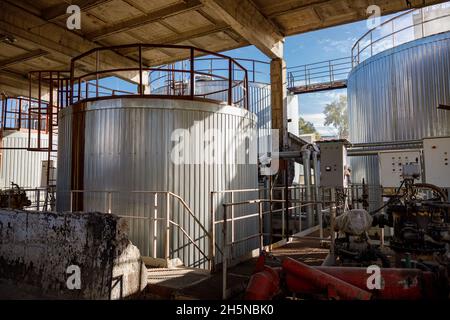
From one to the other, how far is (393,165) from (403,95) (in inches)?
187

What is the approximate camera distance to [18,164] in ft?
55.7

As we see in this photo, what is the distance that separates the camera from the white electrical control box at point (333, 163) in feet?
26.5

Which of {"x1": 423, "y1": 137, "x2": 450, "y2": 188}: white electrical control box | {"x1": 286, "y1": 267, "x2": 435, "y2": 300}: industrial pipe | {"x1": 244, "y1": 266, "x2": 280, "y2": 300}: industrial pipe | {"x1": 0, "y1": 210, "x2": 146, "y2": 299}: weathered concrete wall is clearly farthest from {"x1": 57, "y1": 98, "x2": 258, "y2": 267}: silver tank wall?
{"x1": 423, "y1": 137, "x2": 450, "y2": 188}: white electrical control box

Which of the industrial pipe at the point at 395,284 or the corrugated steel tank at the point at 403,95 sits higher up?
the corrugated steel tank at the point at 403,95

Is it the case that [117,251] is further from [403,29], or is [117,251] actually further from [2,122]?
[2,122]

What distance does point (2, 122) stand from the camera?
16484mm

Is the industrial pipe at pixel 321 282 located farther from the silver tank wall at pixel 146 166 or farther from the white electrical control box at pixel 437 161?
the white electrical control box at pixel 437 161

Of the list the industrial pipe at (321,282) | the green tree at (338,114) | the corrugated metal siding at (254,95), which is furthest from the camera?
the green tree at (338,114)

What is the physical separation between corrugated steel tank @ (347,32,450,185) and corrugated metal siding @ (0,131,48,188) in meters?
16.6

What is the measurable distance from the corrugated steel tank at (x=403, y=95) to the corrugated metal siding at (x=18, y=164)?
16.6m

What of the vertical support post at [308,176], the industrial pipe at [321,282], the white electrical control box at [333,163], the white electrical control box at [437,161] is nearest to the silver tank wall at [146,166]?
the white electrical control box at [333,163]

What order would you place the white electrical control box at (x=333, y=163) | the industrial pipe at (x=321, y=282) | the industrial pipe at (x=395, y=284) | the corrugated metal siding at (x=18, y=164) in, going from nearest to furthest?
the industrial pipe at (x=321, y=282)
the industrial pipe at (x=395, y=284)
the white electrical control box at (x=333, y=163)
the corrugated metal siding at (x=18, y=164)

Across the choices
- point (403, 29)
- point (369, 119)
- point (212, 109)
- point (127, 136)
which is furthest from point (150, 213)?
point (403, 29)

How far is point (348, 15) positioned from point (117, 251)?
10722 millimetres
